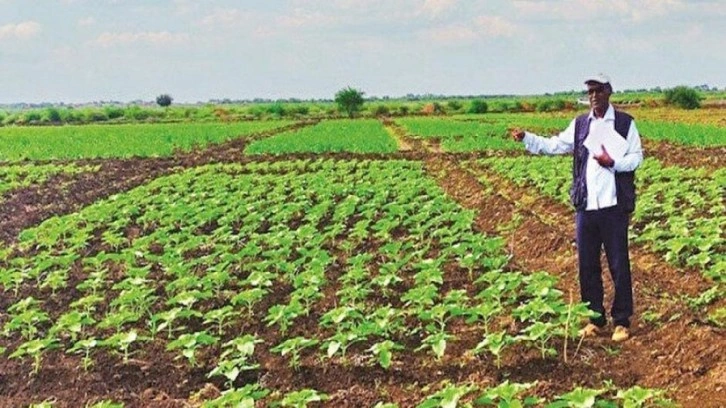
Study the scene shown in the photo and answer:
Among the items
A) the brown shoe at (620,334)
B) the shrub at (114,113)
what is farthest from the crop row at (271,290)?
the shrub at (114,113)

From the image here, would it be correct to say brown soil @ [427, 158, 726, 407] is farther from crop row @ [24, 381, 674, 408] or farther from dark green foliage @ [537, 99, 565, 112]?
dark green foliage @ [537, 99, 565, 112]

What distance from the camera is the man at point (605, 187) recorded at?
658 cm

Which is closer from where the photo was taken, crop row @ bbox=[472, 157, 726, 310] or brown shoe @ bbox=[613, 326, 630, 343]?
brown shoe @ bbox=[613, 326, 630, 343]

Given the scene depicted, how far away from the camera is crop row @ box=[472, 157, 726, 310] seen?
8.85 metres

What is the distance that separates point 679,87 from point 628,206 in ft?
238

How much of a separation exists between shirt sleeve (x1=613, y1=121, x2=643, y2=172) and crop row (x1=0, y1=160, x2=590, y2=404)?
1.11 meters

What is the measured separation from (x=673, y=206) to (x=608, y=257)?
6.11 m

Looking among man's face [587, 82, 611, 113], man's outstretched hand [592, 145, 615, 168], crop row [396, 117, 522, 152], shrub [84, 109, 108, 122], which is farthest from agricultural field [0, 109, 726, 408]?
shrub [84, 109, 108, 122]

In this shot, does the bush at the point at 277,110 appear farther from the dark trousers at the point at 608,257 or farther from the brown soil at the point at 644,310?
the dark trousers at the point at 608,257

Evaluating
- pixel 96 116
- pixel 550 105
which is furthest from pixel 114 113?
pixel 550 105

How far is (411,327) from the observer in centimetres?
727

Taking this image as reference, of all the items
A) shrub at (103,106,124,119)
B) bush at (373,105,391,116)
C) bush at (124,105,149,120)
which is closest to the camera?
bush at (373,105,391,116)

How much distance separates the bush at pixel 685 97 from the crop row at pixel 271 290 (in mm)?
Answer: 63176

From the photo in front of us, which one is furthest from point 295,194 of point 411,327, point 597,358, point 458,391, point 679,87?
point 679,87
